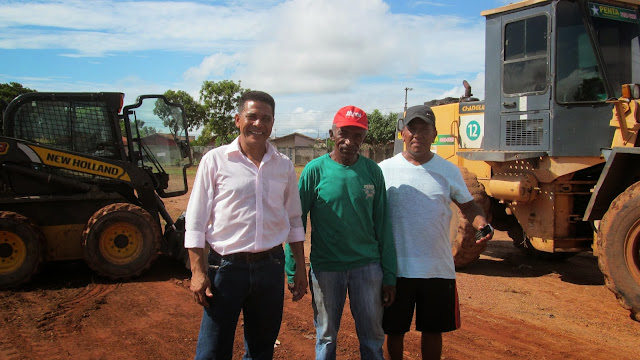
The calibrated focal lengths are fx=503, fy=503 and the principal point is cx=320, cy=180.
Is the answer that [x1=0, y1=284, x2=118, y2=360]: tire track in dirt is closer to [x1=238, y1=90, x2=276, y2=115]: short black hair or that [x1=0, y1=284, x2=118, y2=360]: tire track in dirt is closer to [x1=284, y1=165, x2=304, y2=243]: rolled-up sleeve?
[x1=284, y1=165, x2=304, y2=243]: rolled-up sleeve

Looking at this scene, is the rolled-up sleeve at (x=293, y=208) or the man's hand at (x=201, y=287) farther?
the rolled-up sleeve at (x=293, y=208)

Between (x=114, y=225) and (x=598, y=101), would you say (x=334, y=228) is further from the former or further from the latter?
(x=114, y=225)

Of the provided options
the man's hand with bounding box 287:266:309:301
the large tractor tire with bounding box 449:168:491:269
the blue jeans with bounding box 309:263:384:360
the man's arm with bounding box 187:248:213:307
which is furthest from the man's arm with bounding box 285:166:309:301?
the large tractor tire with bounding box 449:168:491:269

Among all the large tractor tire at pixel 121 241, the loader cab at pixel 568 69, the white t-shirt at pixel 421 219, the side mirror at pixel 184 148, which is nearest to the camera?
the white t-shirt at pixel 421 219

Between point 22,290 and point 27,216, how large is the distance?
35.9 inches

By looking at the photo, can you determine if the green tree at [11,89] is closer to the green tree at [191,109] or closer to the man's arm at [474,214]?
the green tree at [191,109]

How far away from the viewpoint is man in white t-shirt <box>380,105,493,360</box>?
3047 millimetres

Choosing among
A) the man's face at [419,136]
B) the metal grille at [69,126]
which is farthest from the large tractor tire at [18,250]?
the man's face at [419,136]

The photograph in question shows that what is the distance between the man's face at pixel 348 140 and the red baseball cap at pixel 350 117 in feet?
0.08

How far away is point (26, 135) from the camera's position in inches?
253

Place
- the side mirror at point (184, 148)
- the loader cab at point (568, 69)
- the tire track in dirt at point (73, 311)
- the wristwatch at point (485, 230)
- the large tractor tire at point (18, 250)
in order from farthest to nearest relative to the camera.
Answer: the side mirror at point (184, 148)
the large tractor tire at point (18, 250)
the loader cab at point (568, 69)
the tire track in dirt at point (73, 311)
the wristwatch at point (485, 230)

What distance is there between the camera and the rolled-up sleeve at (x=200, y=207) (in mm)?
2613

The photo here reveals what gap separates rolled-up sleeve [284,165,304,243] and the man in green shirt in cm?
7

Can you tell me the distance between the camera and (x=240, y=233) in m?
2.64
